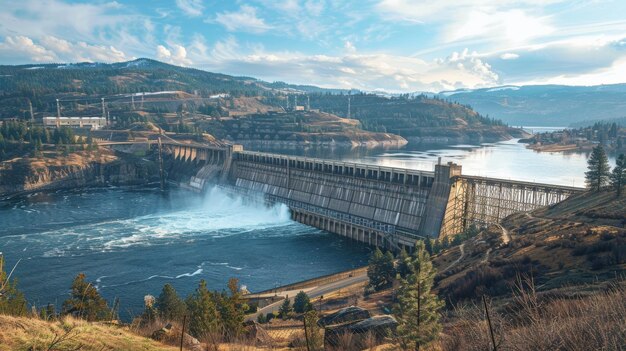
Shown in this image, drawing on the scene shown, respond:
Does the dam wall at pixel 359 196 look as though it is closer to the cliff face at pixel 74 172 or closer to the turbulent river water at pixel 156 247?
the turbulent river water at pixel 156 247

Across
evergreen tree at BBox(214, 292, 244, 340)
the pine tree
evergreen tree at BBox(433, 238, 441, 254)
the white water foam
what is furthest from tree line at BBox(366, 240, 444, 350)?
the white water foam

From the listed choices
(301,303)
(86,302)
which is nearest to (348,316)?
(301,303)

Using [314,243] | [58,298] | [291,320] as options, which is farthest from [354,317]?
[314,243]

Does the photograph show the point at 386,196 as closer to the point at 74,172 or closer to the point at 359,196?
the point at 359,196

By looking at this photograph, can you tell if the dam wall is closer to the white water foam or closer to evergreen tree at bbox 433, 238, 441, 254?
the white water foam

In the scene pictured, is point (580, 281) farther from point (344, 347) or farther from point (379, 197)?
point (379, 197)
